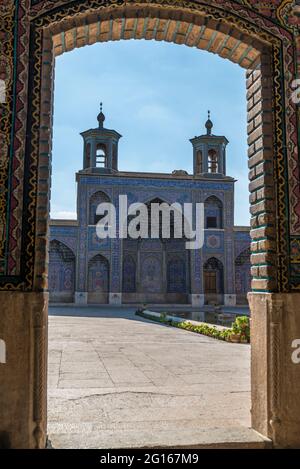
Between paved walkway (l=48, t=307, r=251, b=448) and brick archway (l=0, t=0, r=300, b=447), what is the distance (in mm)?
436

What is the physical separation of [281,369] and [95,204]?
2177 centimetres

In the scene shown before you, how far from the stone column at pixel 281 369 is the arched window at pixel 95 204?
21.5 meters

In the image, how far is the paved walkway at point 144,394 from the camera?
11.0 ft

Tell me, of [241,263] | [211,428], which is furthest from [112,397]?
[241,263]

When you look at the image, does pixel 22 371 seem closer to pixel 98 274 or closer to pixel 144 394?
pixel 144 394

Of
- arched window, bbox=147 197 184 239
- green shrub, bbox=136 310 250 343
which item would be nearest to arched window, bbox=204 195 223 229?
arched window, bbox=147 197 184 239

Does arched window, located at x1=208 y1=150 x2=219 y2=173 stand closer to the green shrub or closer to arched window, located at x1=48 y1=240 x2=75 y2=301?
arched window, located at x1=48 y1=240 x2=75 y2=301

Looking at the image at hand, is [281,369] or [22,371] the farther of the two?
[281,369]

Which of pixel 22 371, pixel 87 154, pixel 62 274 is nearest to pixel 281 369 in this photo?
pixel 22 371

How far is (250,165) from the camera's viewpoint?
3.78 metres

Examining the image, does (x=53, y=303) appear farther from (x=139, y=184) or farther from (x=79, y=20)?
(x=79, y=20)

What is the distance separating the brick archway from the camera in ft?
9.86

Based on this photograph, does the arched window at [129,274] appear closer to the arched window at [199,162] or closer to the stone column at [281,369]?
the arched window at [199,162]

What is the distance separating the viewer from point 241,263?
25.5 metres
